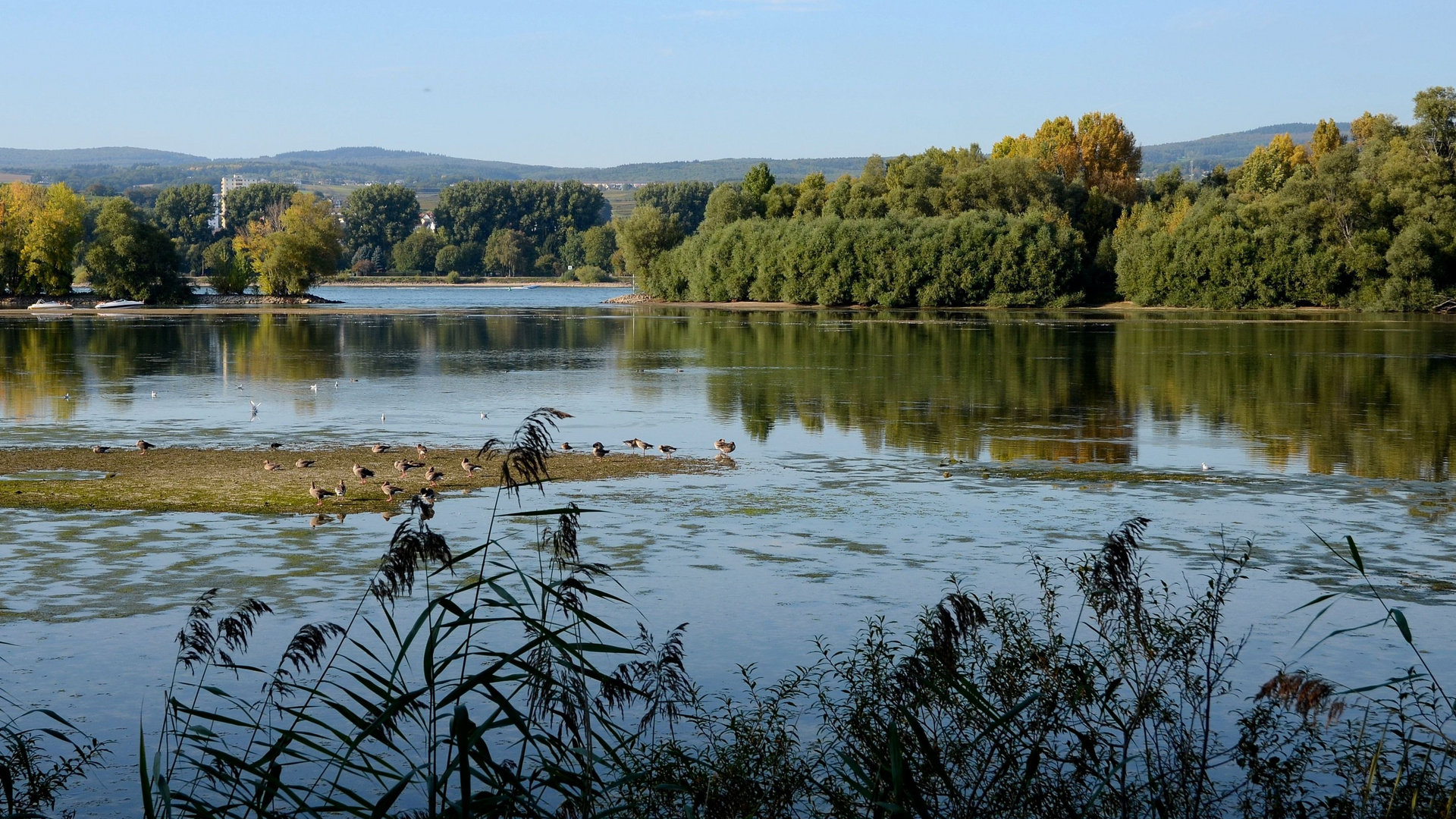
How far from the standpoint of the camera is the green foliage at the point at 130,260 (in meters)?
107

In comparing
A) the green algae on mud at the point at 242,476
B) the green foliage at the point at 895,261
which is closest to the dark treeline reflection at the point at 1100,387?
the green algae on mud at the point at 242,476

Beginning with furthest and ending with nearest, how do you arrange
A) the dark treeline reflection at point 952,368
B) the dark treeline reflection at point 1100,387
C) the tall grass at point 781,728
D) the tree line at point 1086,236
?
the tree line at point 1086,236
the dark treeline reflection at point 952,368
the dark treeline reflection at point 1100,387
the tall grass at point 781,728

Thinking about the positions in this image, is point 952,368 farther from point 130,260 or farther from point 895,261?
point 130,260

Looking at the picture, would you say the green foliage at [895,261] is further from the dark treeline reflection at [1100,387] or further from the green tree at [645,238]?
the dark treeline reflection at [1100,387]

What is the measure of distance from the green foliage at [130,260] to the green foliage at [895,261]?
4347 centimetres

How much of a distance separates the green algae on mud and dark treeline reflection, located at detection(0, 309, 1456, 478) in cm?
611

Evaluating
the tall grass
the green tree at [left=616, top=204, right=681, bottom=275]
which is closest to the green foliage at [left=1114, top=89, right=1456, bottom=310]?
the green tree at [left=616, top=204, right=681, bottom=275]

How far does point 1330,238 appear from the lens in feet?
295

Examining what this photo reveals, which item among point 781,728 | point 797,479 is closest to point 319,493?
point 797,479

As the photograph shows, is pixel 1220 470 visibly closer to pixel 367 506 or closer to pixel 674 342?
pixel 367 506

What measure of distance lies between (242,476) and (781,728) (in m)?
14.4

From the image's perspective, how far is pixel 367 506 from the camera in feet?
58.0

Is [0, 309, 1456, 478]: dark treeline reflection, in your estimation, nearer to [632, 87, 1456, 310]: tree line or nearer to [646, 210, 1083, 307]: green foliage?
[632, 87, 1456, 310]: tree line

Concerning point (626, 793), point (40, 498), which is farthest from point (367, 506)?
point (626, 793)
